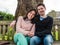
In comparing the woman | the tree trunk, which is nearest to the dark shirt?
the woman

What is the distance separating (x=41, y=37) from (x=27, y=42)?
36 centimetres

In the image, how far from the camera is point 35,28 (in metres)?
5.11

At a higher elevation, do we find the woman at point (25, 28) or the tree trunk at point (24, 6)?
the tree trunk at point (24, 6)

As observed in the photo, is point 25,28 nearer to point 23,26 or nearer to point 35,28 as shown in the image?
point 23,26

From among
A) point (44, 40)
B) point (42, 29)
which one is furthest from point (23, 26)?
point (44, 40)

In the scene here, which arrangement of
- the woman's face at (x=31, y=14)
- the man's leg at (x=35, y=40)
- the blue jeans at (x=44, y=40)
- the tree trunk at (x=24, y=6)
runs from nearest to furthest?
the blue jeans at (x=44, y=40)
the man's leg at (x=35, y=40)
the woman's face at (x=31, y=14)
the tree trunk at (x=24, y=6)

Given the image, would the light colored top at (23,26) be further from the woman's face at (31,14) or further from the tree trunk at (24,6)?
the tree trunk at (24,6)

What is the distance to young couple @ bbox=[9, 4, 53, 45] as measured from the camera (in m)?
4.88

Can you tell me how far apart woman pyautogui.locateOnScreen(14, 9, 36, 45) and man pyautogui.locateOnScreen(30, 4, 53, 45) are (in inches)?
6.5

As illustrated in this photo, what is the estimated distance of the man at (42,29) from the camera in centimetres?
483

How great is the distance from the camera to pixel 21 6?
743cm

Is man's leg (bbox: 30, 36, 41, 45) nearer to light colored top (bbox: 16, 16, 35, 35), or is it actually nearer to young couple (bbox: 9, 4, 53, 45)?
young couple (bbox: 9, 4, 53, 45)

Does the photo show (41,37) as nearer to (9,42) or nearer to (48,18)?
(48,18)

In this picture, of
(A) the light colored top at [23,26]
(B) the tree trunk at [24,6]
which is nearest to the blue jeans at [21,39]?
(A) the light colored top at [23,26]
